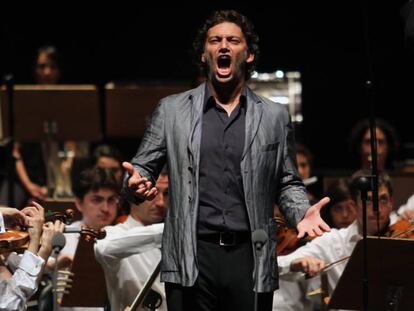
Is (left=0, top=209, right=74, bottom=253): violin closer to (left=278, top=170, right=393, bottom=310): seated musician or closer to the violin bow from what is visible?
the violin bow

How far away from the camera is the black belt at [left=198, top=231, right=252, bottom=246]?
4.55 meters

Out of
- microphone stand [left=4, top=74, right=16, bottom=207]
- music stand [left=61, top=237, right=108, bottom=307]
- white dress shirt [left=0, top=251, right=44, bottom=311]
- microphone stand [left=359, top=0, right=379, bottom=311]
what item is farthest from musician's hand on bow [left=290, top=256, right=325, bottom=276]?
microphone stand [left=4, top=74, right=16, bottom=207]

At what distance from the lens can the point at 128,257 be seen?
5.99 m

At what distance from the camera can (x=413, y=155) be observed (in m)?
9.20

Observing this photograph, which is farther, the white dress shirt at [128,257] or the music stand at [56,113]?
the music stand at [56,113]

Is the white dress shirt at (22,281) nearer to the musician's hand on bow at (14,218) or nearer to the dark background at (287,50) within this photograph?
the musician's hand on bow at (14,218)

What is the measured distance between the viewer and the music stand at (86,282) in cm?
589

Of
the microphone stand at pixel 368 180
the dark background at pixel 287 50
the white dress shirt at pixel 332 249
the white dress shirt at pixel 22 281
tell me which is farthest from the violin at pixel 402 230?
the dark background at pixel 287 50

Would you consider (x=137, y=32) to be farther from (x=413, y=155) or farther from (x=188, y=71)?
(x=413, y=155)

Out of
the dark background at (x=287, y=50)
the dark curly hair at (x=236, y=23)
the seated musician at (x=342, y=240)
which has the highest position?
the dark background at (x=287, y=50)

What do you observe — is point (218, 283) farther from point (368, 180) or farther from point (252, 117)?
point (368, 180)

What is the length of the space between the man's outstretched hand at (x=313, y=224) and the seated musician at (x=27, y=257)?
47.6 inches

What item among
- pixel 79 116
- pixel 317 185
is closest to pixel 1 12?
pixel 79 116

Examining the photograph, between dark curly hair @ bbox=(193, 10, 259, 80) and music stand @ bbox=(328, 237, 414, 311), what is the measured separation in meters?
1.06
